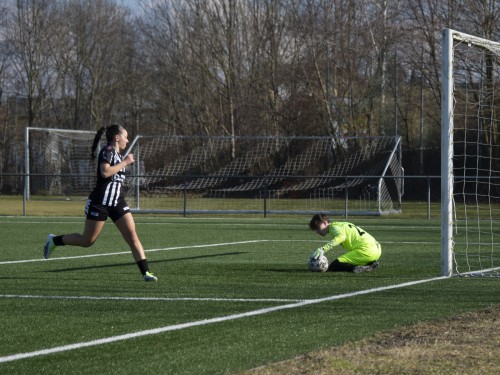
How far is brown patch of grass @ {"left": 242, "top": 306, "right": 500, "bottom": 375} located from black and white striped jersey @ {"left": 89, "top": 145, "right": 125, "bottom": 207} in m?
4.52

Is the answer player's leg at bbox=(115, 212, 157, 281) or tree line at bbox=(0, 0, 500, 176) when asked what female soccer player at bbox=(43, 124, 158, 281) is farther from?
tree line at bbox=(0, 0, 500, 176)

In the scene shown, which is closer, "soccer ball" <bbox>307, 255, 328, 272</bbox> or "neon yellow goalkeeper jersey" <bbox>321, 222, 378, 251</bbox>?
"soccer ball" <bbox>307, 255, 328, 272</bbox>

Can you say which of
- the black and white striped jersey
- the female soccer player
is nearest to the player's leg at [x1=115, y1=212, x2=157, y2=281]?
the female soccer player

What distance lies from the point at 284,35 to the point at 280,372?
46.7m

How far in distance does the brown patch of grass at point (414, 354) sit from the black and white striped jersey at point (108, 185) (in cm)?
452

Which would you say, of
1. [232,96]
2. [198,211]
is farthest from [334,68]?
[198,211]

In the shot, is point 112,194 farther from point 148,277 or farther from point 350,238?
point 350,238

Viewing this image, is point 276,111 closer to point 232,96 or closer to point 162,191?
point 232,96

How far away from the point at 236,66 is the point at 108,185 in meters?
43.6

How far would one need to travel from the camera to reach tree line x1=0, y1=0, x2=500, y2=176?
1849 inches

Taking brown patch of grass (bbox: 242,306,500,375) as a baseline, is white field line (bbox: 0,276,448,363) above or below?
below

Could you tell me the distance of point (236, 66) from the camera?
2148 inches

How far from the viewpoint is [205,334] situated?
25.4 feet

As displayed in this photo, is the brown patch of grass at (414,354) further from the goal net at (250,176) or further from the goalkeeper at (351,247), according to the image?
the goal net at (250,176)
